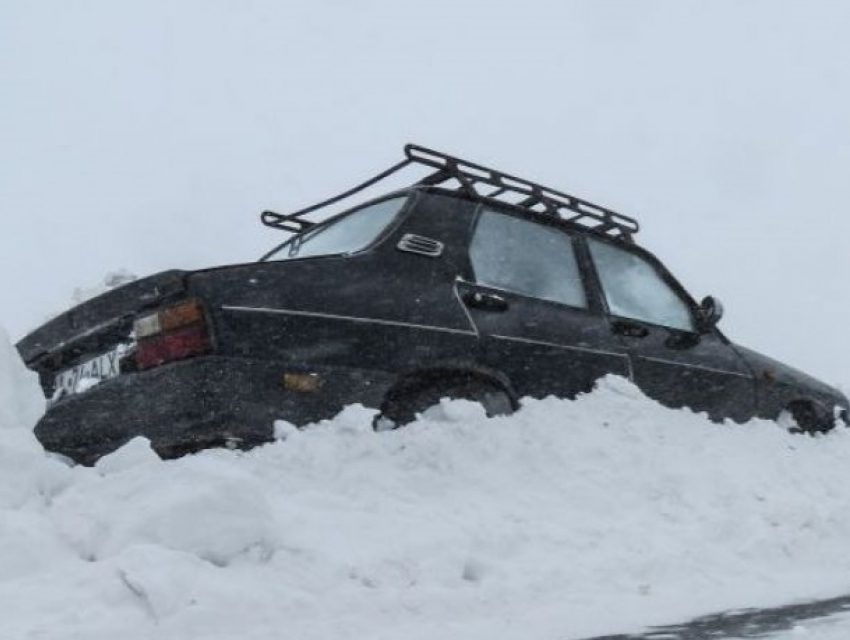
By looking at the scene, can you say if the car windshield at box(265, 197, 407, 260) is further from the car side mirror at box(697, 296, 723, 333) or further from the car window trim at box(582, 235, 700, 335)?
the car side mirror at box(697, 296, 723, 333)

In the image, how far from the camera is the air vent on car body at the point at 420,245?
432cm

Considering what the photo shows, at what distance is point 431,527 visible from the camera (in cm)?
336

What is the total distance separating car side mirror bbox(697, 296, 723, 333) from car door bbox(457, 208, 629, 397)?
1.08 m

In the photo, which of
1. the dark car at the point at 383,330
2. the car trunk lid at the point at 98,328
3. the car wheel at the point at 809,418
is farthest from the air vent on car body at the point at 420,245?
the car wheel at the point at 809,418

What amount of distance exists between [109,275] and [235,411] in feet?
36.1

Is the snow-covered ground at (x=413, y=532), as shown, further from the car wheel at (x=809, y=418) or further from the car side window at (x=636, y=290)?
the car wheel at (x=809, y=418)

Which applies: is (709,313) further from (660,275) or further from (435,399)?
(435,399)

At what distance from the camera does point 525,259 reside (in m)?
4.90

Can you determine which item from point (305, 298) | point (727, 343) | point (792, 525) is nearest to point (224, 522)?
point (305, 298)

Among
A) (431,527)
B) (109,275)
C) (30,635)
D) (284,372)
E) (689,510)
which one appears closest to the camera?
(30,635)

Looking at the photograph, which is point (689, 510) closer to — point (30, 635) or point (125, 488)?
point (125, 488)

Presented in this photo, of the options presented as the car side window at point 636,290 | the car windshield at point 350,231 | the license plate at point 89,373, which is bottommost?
the license plate at point 89,373

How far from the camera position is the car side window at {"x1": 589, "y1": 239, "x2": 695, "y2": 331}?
17.6ft

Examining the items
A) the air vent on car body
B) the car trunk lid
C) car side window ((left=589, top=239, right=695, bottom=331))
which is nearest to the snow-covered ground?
the car trunk lid
